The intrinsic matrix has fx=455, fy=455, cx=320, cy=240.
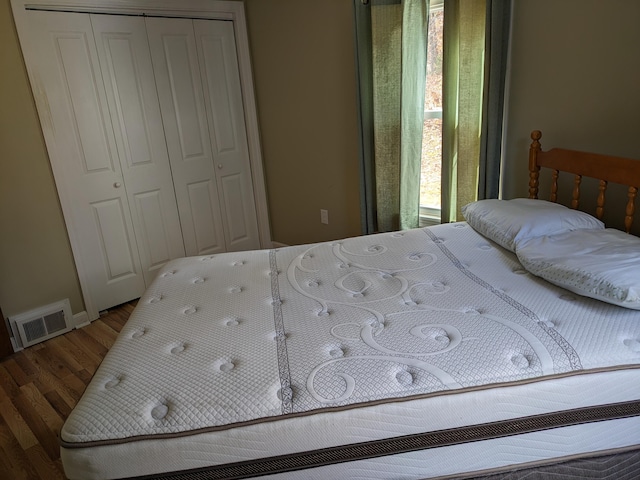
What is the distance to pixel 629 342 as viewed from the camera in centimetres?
128

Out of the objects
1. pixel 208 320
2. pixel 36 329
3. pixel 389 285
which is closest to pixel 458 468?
pixel 389 285

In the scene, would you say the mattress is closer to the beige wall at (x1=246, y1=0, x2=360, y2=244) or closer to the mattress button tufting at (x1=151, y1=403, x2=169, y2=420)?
the mattress button tufting at (x1=151, y1=403, x2=169, y2=420)

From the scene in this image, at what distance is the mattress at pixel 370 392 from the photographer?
44.6 inches

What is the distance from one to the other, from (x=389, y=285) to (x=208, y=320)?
0.68 metres

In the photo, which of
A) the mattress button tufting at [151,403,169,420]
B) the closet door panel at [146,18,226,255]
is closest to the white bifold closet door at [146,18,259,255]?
the closet door panel at [146,18,226,255]

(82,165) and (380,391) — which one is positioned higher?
(82,165)

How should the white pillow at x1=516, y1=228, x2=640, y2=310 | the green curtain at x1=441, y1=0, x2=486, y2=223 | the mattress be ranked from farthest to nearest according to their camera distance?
the green curtain at x1=441, y1=0, x2=486, y2=223
the white pillow at x1=516, y1=228, x2=640, y2=310
the mattress

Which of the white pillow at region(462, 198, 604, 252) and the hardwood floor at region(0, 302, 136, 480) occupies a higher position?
the white pillow at region(462, 198, 604, 252)

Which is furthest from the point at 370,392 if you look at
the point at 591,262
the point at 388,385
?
the point at 591,262

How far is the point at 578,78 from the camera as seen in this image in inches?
84.5

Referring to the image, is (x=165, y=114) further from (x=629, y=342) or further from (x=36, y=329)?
(x=629, y=342)

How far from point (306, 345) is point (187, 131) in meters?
2.59

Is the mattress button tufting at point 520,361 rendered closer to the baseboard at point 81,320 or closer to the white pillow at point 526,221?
the white pillow at point 526,221

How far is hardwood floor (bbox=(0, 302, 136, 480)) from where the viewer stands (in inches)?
76.0
